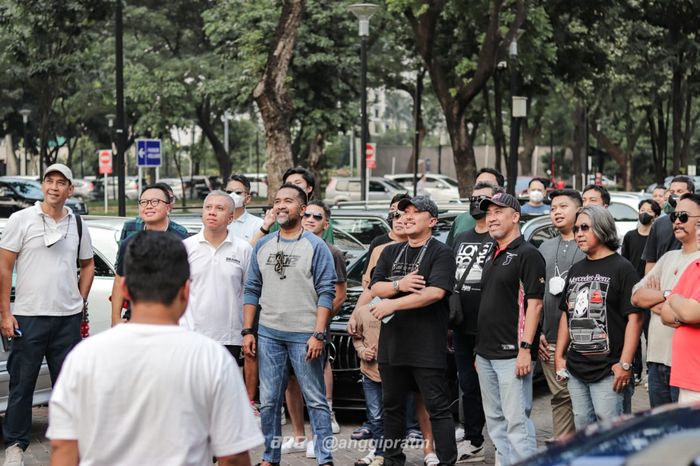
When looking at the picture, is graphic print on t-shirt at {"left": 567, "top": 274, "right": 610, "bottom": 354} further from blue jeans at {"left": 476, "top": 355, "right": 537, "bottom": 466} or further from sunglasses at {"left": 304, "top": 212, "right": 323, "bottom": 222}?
sunglasses at {"left": 304, "top": 212, "right": 323, "bottom": 222}

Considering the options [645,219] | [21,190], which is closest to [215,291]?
[645,219]

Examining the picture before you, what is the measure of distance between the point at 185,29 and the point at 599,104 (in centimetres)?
1832

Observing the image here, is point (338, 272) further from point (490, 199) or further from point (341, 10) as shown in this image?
point (341, 10)

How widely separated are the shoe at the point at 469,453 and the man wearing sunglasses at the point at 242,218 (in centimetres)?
227

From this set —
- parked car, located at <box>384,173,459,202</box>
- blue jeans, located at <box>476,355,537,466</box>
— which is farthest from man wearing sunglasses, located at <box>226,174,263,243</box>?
parked car, located at <box>384,173,459,202</box>

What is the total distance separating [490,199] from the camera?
6.90 m

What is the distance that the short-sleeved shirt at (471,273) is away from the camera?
7391 millimetres

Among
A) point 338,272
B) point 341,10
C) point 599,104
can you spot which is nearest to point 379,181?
point 341,10

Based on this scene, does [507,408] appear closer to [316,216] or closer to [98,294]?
[316,216]

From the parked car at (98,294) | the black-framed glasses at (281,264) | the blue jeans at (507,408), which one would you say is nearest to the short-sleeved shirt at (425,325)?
the blue jeans at (507,408)

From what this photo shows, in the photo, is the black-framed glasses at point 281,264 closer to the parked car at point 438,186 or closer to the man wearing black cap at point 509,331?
the man wearing black cap at point 509,331

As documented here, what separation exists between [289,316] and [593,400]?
6.45ft

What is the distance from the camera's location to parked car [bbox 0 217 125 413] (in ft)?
25.3

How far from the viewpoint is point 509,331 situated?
6.73m
